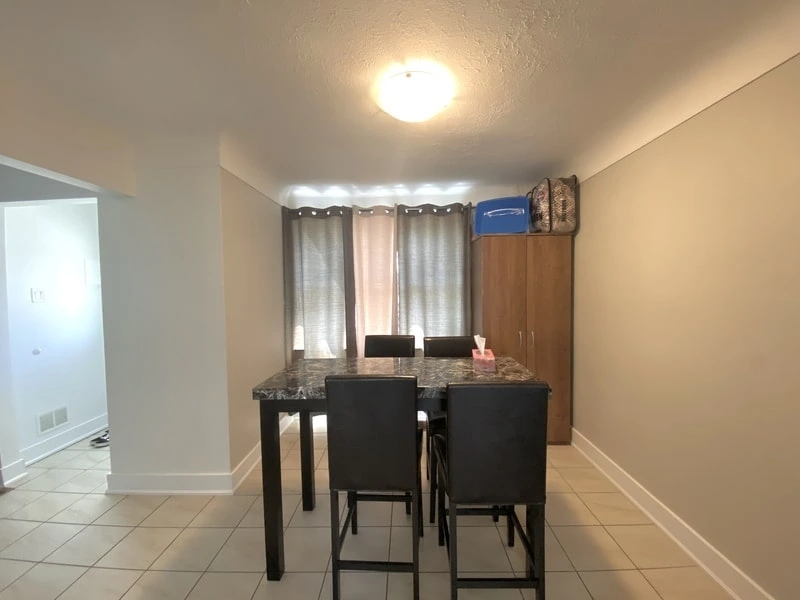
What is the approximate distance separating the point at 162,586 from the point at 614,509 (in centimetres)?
253

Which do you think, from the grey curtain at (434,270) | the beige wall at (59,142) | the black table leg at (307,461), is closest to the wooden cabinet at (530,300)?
the grey curtain at (434,270)

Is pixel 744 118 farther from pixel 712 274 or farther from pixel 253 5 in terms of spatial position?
pixel 253 5

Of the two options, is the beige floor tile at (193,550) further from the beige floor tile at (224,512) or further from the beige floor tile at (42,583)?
the beige floor tile at (42,583)

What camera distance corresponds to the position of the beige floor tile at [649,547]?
187 cm

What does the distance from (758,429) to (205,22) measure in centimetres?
272

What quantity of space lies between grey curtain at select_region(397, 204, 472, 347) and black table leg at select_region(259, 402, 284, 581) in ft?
7.21

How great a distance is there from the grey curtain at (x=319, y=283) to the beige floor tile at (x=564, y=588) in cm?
257

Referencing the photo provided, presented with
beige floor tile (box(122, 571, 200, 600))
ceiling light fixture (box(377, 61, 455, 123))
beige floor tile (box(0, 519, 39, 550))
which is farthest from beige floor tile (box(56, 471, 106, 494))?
ceiling light fixture (box(377, 61, 455, 123))

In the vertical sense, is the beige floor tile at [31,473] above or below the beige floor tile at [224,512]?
above

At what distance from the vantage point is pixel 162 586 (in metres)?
1.78

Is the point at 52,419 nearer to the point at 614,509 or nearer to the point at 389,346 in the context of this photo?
the point at 389,346

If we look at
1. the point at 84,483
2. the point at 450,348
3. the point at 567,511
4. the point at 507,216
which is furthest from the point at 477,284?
the point at 84,483

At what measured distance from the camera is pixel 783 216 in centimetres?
145

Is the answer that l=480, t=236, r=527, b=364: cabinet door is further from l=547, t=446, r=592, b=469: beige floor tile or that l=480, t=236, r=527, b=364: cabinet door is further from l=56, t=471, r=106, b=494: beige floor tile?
l=56, t=471, r=106, b=494: beige floor tile
